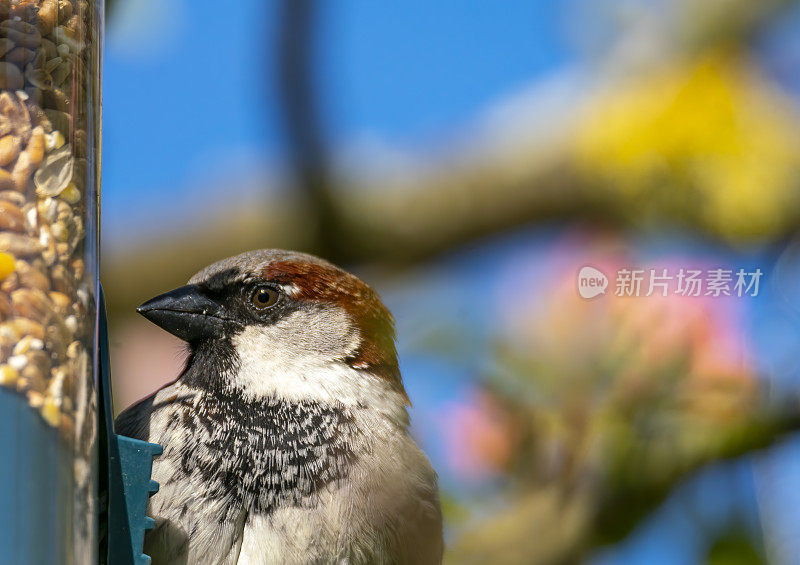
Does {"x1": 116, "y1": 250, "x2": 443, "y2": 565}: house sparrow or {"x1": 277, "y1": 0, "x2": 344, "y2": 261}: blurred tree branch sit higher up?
{"x1": 277, "y1": 0, "x2": 344, "y2": 261}: blurred tree branch

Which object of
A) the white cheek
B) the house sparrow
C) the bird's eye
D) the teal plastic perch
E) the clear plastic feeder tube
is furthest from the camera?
the bird's eye

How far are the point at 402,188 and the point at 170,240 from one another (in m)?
0.50

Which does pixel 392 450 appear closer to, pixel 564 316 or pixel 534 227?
pixel 564 316

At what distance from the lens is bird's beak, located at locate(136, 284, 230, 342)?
1.39 m

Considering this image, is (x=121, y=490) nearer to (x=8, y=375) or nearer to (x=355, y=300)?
(x=8, y=375)

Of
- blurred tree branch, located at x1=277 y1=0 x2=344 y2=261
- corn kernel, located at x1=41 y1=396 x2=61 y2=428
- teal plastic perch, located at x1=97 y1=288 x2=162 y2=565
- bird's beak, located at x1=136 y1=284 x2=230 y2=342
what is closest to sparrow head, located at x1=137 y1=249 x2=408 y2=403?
bird's beak, located at x1=136 y1=284 x2=230 y2=342

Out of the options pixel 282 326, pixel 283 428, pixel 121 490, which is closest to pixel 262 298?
pixel 282 326

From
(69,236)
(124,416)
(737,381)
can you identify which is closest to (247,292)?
(124,416)

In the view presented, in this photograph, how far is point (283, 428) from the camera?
1.32 metres

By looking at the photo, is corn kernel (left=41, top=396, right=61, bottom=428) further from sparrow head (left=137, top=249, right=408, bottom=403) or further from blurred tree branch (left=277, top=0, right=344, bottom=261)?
blurred tree branch (left=277, top=0, right=344, bottom=261)

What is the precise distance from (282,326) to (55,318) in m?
0.51

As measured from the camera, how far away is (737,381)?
1.83m

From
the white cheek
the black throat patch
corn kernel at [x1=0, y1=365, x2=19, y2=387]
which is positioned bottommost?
the black throat patch

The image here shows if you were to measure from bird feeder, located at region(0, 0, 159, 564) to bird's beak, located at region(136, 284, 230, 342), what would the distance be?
0.95 feet
